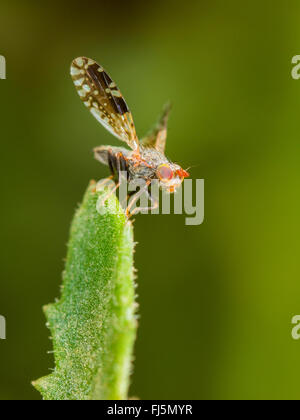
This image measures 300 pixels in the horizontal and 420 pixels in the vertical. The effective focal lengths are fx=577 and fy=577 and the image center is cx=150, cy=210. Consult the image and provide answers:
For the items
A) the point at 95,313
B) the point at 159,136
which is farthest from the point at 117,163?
the point at 95,313

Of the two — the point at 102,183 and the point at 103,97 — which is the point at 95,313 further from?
the point at 103,97

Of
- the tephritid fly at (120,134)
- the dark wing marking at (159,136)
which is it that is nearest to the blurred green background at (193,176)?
the dark wing marking at (159,136)

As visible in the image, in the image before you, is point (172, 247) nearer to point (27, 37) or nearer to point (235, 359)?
point (235, 359)

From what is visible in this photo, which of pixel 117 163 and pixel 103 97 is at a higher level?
pixel 103 97

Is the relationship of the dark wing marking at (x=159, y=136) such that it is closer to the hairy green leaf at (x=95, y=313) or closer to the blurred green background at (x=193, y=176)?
the blurred green background at (x=193, y=176)

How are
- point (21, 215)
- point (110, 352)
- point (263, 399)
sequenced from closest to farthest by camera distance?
point (110, 352)
point (263, 399)
point (21, 215)
